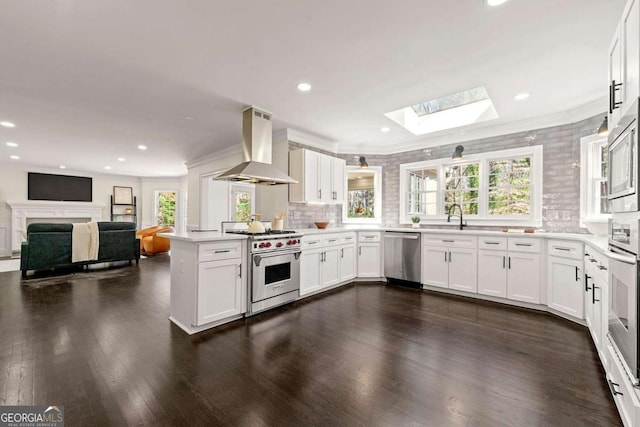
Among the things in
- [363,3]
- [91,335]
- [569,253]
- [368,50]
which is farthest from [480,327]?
[91,335]

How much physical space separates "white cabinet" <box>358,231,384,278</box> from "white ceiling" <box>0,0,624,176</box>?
1.95m

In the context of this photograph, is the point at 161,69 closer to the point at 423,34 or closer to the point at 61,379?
the point at 423,34

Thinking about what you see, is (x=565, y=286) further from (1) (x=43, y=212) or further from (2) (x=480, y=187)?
(1) (x=43, y=212)

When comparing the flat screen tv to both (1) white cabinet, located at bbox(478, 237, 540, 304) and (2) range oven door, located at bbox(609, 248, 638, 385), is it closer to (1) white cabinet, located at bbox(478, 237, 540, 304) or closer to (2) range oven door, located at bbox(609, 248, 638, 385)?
(1) white cabinet, located at bbox(478, 237, 540, 304)

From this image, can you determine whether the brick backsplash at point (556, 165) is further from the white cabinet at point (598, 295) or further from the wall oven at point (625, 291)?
the wall oven at point (625, 291)

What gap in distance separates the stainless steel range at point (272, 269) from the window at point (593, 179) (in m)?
3.68

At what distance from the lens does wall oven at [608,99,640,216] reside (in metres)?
1.40

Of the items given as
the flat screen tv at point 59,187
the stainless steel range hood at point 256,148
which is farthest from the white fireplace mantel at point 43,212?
the stainless steel range hood at point 256,148

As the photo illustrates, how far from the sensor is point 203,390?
6.26 feet

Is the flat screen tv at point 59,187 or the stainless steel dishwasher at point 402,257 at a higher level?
the flat screen tv at point 59,187

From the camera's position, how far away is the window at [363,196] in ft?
18.6

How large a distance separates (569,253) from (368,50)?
124 inches

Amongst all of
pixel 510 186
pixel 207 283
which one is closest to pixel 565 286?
pixel 510 186

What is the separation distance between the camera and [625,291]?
4.96 feet
